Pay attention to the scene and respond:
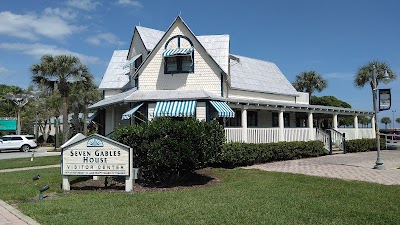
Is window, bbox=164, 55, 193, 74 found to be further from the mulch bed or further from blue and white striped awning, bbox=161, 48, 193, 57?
the mulch bed

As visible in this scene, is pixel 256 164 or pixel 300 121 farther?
pixel 300 121

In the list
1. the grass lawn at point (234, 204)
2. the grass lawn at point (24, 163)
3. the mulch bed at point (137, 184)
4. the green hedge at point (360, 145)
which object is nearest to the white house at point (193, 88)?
the green hedge at point (360, 145)

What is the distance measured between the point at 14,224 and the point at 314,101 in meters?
59.6

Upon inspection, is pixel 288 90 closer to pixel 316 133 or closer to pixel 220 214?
pixel 316 133

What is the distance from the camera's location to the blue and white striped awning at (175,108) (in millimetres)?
18203

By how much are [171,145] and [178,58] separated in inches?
399

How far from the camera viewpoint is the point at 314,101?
205 ft

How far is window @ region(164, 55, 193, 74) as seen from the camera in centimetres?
2102

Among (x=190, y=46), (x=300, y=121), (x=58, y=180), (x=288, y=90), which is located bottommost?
(x=58, y=180)

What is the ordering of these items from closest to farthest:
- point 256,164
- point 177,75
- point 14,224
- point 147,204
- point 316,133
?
point 14,224, point 147,204, point 256,164, point 177,75, point 316,133

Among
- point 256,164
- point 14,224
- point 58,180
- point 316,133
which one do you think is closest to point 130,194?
point 14,224

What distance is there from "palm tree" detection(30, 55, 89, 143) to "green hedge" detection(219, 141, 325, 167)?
76.7ft

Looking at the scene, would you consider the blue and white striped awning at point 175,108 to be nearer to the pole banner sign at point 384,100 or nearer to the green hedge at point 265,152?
the green hedge at point 265,152

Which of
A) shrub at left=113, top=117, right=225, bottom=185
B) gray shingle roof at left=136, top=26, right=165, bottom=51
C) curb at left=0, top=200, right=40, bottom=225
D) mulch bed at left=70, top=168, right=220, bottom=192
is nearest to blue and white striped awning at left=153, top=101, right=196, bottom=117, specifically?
mulch bed at left=70, top=168, right=220, bottom=192
